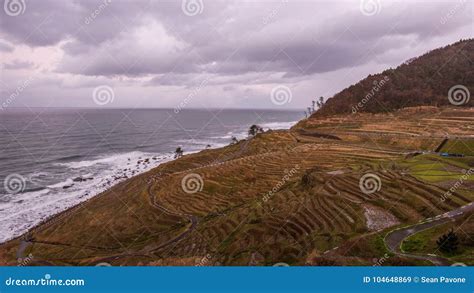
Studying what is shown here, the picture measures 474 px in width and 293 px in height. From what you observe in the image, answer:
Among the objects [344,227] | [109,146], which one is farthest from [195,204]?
[109,146]

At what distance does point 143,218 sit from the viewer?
5703cm

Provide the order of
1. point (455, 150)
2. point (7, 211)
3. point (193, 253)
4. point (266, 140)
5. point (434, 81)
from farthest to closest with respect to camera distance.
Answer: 1. point (434, 81)
2. point (266, 140)
3. point (455, 150)
4. point (7, 211)
5. point (193, 253)

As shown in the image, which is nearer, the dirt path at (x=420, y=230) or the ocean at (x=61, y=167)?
the dirt path at (x=420, y=230)

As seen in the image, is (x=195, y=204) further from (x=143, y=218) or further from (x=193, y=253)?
(x=193, y=253)

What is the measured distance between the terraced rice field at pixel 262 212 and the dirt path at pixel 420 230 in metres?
0.97

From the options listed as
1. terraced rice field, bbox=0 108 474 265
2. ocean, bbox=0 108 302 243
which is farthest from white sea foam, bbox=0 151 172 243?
terraced rice field, bbox=0 108 474 265

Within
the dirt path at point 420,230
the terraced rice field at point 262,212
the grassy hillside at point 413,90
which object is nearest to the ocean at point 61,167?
the terraced rice field at point 262,212

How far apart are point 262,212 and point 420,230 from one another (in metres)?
20.4

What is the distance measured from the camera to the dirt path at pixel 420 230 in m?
23.8

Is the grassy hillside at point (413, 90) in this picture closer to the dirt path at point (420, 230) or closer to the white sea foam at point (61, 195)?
the white sea foam at point (61, 195)

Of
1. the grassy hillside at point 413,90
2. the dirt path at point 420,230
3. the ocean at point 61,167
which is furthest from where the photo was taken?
the grassy hillside at point 413,90

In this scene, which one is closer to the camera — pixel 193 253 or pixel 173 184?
pixel 193 253

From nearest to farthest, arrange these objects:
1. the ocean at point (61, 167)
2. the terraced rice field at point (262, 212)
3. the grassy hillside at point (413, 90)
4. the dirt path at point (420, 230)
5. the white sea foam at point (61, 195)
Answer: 1. the dirt path at point (420, 230)
2. the terraced rice field at point (262, 212)
3. the white sea foam at point (61, 195)
4. the ocean at point (61, 167)
5. the grassy hillside at point (413, 90)

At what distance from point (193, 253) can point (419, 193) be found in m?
27.4
